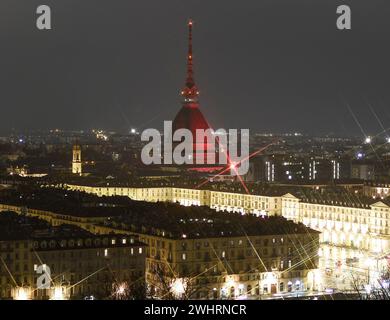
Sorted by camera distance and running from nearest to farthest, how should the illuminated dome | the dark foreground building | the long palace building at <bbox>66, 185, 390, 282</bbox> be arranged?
1. the dark foreground building
2. the long palace building at <bbox>66, 185, 390, 282</bbox>
3. the illuminated dome

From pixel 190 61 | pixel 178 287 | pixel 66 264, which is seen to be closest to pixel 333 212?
pixel 178 287

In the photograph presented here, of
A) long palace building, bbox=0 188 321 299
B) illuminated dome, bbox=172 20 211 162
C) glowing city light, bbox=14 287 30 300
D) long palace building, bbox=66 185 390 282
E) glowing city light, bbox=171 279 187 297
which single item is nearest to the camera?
glowing city light, bbox=14 287 30 300

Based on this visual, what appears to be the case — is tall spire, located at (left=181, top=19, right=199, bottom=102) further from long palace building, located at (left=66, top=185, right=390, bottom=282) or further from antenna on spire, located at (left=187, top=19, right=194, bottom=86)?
long palace building, located at (left=66, top=185, right=390, bottom=282)

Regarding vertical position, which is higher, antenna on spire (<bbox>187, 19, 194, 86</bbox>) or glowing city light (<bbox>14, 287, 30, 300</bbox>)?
antenna on spire (<bbox>187, 19, 194, 86</bbox>)

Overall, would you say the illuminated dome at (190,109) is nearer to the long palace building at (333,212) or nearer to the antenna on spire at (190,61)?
the antenna on spire at (190,61)

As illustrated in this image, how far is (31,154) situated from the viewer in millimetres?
88750

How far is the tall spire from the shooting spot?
2943 inches

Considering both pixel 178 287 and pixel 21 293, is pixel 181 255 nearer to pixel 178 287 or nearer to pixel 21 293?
pixel 178 287

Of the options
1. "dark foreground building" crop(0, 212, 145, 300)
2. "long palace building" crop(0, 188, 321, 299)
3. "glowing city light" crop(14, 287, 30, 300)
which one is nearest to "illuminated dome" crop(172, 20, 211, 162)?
"long palace building" crop(0, 188, 321, 299)

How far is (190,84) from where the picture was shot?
249 feet

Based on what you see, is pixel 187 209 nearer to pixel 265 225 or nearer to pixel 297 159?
pixel 265 225
